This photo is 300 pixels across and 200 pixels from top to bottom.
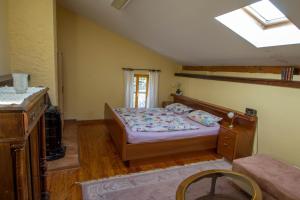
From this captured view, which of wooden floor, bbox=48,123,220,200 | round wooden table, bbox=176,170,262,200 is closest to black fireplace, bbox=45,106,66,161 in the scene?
wooden floor, bbox=48,123,220,200

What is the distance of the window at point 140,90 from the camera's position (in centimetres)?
525

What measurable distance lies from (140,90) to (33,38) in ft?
9.75

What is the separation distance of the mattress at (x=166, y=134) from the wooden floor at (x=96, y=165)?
1.20 feet

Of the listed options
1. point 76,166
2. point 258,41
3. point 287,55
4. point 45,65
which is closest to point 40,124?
point 76,166

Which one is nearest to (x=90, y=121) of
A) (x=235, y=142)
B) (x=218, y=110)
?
(x=218, y=110)

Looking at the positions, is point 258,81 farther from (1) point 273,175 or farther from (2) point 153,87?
(2) point 153,87

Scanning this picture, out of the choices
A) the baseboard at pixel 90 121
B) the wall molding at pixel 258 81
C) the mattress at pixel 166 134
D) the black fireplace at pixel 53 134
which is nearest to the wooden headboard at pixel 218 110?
the mattress at pixel 166 134

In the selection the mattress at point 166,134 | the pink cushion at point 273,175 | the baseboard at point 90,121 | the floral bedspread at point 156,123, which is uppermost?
the floral bedspread at point 156,123

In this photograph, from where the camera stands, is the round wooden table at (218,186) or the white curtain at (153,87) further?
the white curtain at (153,87)

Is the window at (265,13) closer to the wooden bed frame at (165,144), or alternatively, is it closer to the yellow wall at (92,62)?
the wooden bed frame at (165,144)

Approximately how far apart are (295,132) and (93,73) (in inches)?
167

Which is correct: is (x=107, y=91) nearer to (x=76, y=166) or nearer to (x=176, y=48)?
(x=176, y=48)

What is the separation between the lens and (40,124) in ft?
5.18

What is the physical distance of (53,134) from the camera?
285cm
